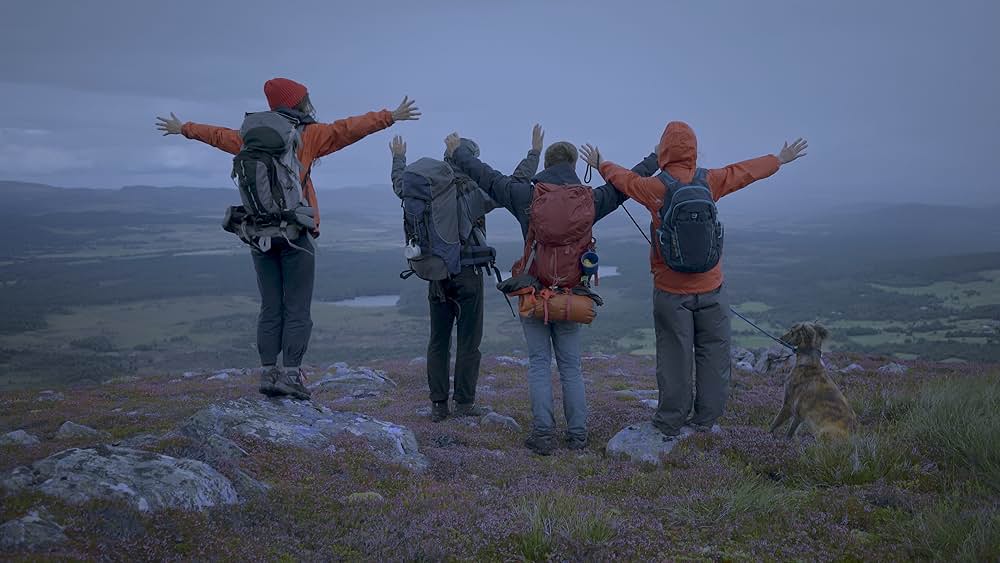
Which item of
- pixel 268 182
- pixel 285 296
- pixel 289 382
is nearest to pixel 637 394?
pixel 289 382

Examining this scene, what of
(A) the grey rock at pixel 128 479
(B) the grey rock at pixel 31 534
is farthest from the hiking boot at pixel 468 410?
(B) the grey rock at pixel 31 534

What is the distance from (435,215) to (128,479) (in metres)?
4.33

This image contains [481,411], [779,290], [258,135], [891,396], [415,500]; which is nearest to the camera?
[415,500]

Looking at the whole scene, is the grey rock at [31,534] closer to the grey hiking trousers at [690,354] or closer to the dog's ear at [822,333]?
the grey hiking trousers at [690,354]

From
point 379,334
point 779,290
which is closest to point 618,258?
point 779,290

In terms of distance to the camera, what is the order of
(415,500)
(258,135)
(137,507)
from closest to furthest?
1. (137,507)
2. (415,500)
3. (258,135)

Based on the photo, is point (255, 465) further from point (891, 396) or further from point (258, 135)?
point (891, 396)

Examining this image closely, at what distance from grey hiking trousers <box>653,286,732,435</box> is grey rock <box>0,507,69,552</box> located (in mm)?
5401

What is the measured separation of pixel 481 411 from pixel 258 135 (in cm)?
482

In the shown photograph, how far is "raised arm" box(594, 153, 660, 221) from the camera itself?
715 cm

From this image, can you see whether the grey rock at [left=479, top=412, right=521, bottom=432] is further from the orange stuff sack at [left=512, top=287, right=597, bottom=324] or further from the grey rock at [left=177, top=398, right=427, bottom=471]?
the orange stuff sack at [left=512, top=287, right=597, bottom=324]

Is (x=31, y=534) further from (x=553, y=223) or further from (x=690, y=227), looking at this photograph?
(x=690, y=227)

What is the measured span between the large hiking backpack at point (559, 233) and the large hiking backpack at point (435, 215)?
1102 mm

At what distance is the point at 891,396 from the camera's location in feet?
28.9
